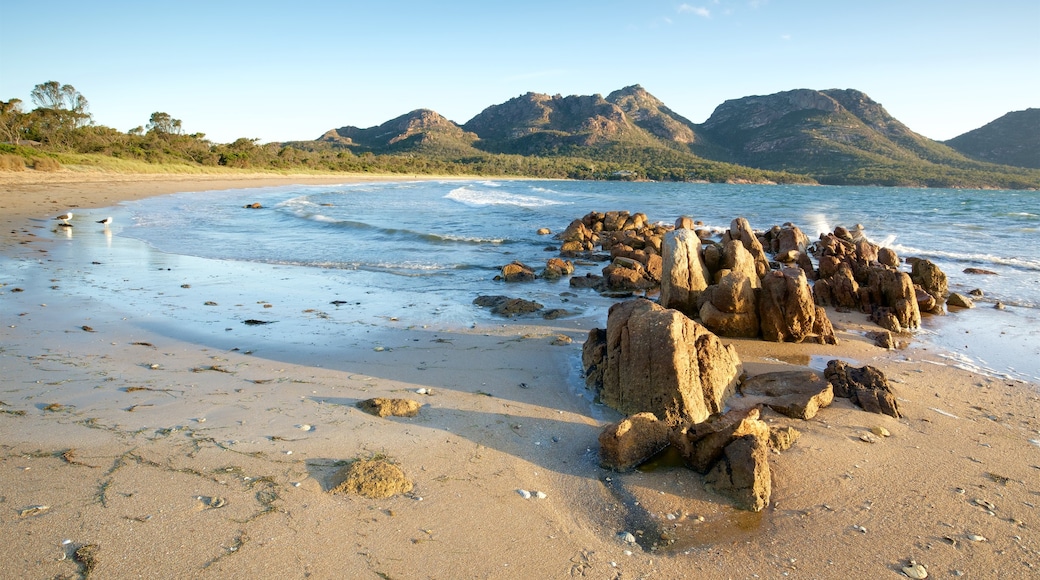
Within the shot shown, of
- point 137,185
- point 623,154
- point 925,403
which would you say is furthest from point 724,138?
point 925,403

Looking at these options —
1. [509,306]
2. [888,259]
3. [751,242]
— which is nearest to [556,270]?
[509,306]

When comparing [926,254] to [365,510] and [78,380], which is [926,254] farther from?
[78,380]

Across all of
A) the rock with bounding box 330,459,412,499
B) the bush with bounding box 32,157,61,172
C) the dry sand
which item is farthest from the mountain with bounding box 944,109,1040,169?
Answer: the bush with bounding box 32,157,61,172

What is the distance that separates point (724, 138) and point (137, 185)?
150133mm

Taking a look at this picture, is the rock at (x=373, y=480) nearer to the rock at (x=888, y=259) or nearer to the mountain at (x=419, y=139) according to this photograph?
the rock at (x=888, y=259)

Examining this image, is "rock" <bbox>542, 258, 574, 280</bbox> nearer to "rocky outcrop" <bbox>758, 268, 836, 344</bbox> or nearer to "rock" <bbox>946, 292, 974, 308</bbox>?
"rocky outcrop" <bbox>758, 268, 836, 344</bbox>

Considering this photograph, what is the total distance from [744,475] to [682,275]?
5237mm

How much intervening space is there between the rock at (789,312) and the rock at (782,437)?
123 inches

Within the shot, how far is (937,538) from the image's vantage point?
3324 mm

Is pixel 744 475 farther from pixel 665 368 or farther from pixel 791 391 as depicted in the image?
pixel 791 391

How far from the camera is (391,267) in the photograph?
13594 millimetres

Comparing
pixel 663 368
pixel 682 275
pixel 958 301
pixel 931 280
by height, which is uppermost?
pixel 682 275

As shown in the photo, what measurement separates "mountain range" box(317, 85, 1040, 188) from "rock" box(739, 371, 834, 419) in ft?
352

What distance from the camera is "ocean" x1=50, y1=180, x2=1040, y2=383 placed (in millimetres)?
8141
